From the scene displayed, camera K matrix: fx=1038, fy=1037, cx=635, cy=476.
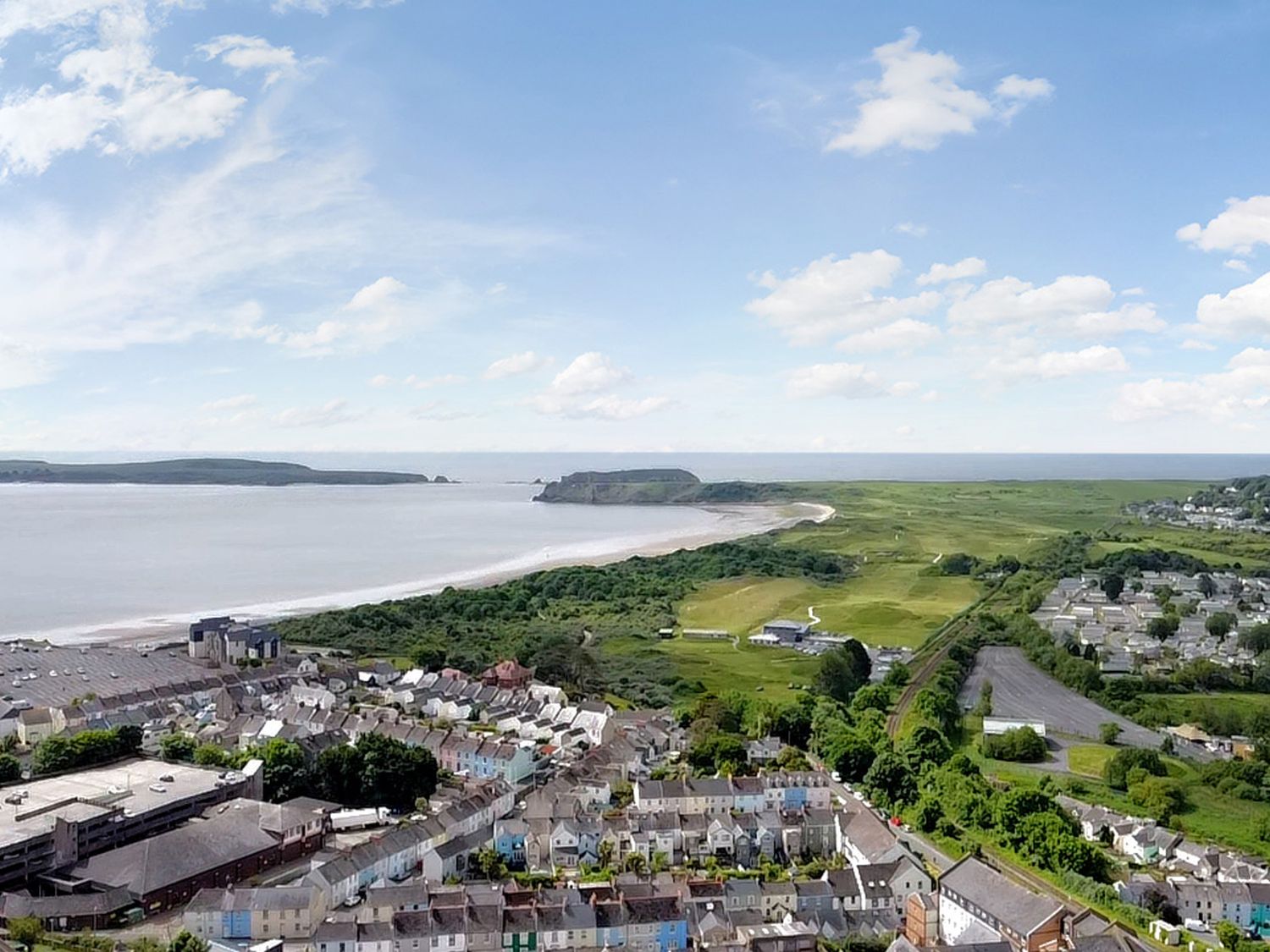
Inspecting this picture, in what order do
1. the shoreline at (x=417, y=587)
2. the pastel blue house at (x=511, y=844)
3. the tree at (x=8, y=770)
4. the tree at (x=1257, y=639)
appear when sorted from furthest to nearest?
the shoreline at (x=417, y=587) < the tree at (x=1257, y=639) < the tree at (x=8, y=770) < the pastel blue house at (x=511, y=844)

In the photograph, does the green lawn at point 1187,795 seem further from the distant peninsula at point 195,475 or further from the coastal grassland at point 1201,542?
the distant peninsula at point 195,475

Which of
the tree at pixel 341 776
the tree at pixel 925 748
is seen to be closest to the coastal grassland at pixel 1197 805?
the tree at pixel 925 748

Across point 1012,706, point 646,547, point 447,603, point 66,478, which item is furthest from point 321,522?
point 66,478

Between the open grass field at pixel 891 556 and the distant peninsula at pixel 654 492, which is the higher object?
the distant peninsula at pixel 654 492

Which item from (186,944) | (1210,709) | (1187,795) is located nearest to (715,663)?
(1210,709)

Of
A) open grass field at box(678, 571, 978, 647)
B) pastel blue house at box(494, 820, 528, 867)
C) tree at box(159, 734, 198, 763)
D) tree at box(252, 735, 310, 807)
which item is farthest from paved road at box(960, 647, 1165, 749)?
→ tree at box(159, 734, 198, 763)

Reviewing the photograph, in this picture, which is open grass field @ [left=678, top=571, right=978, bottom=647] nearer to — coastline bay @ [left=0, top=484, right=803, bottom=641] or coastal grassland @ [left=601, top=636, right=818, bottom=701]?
coastal grassland @ [left=601, top=636, right=818, bottom=701]

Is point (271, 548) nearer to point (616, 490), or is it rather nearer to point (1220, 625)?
point (1220, 625)
